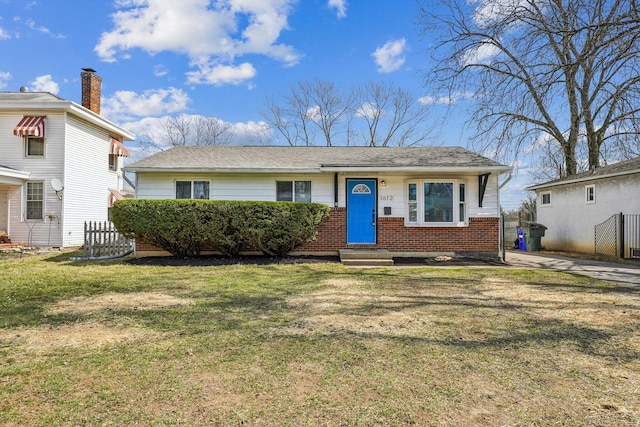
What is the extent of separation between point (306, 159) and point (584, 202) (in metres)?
11.9

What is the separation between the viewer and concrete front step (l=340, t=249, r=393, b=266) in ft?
32.8

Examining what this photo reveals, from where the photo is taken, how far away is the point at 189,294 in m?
6.20

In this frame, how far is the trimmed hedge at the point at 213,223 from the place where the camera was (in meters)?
9.75

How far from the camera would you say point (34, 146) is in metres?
13.6

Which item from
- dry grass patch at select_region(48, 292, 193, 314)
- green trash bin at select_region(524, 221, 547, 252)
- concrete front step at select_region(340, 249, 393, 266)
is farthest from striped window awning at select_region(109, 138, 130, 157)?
green trash bin at select_region(524, 221, 547, 252)

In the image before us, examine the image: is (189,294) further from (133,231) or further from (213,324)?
(133,231)

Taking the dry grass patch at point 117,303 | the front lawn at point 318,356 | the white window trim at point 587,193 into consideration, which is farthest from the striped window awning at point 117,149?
the white window trim at point 587,193

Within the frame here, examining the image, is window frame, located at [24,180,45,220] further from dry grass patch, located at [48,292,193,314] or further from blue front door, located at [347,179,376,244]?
blue front door, located at [347,179,376,244]

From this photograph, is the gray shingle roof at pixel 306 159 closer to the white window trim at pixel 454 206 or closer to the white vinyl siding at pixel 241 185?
the white vinyl siding at pixel 241 185

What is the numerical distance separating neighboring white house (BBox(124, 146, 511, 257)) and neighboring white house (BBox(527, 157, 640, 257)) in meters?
5.50

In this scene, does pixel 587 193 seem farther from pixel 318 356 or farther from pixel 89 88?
pixel 89 88

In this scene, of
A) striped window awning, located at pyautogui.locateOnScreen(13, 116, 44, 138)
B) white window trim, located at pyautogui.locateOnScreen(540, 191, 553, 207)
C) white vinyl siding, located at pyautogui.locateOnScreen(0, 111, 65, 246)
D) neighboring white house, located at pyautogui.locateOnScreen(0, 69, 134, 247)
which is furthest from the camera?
white window trim, located at pyautogui.locateOnScreen(540, 191, 553, 207)

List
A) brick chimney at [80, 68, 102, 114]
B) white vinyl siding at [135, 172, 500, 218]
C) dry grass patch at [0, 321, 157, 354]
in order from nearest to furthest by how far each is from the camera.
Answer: dry grass patch at [0, 321, 157, 354] → white vinyl siding at [135, 172, 500, 218] → brick chimney at [80, 68, 102, 114]

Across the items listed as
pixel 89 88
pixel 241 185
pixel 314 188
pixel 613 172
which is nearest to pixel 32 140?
pixel 89 88
